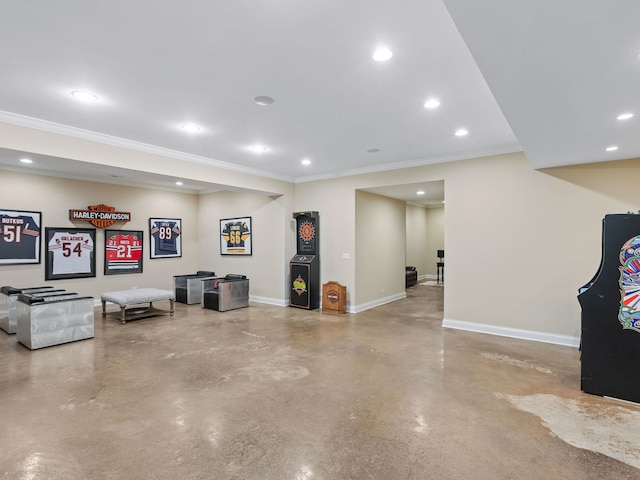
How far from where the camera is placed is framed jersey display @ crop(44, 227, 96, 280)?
22.3ft

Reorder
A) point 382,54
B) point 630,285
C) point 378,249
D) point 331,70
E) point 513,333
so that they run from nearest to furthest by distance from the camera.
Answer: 1. point 382,54
2. point 331,70
3. point 630,285
4. point 513,333
5. point 378,249

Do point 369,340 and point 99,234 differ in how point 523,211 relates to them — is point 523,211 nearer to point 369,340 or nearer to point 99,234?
point 369,340

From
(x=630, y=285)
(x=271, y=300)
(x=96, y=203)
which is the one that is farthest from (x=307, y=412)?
(x=96, y=203)

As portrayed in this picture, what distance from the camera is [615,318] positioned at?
10.2 feet

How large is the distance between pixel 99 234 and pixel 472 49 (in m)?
8.13

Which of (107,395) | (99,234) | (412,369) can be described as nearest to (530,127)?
(412,369)

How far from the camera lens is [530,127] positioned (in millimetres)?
3170

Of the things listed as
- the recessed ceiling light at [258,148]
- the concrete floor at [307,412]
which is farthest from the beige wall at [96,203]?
the recessed ceiling light at [258,148]

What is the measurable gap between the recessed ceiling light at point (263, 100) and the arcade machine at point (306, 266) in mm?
3819

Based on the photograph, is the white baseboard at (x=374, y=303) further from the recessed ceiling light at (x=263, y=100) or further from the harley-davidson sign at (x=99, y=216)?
the harley-davidson sign at (x=99, y=216)

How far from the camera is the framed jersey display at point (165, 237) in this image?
8453mm

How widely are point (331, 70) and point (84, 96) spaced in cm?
254

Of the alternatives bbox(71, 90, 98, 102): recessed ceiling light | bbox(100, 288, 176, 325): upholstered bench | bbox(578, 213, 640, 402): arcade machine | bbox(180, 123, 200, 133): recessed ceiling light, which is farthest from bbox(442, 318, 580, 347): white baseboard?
bbox(71, 90, 98, 102): recessed ceiling light

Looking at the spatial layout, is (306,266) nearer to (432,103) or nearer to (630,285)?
(432,103)
